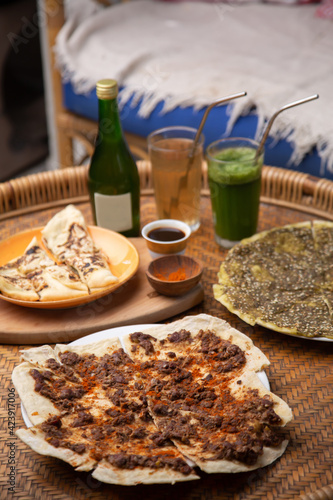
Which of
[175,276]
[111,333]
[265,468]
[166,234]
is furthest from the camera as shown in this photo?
[166,234]

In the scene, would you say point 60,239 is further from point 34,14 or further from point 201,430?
point 34,14

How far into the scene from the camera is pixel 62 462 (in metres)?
1.02

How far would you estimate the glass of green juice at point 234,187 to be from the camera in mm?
1605

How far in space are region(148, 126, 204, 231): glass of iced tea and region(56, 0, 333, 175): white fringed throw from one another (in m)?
1.00

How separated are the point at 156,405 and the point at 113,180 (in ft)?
2.74

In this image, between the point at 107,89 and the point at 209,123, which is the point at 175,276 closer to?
the point at 107,89

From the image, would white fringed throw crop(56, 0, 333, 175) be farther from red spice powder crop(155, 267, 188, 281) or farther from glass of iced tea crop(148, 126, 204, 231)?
red spice powder crop(155, 267, 188, 281)

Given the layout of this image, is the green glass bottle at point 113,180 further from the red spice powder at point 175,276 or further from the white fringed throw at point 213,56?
the white fringed throw at point 213,56

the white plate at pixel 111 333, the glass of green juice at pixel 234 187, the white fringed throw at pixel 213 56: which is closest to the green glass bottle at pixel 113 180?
the glass of green juice at pixel 234 187

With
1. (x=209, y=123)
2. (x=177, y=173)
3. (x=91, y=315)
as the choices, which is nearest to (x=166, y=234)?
(x=177, y=173)

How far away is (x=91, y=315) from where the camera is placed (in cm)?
139

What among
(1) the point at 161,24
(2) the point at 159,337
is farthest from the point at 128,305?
(1) the point at 161,24

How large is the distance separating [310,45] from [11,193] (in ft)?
6.97

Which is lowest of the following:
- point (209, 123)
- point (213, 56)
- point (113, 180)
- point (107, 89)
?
point (209, 123)
